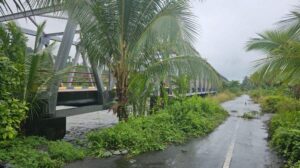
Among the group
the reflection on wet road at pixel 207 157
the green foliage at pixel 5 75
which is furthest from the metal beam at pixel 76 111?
the green foliage at pixel 5 75

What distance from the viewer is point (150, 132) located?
9203 mm

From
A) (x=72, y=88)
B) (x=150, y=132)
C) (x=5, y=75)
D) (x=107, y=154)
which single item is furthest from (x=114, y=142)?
Result: (x=72, y=88)

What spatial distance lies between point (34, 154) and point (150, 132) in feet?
11.7

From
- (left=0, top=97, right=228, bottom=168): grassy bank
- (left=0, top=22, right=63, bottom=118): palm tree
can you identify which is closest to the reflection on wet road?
(left=0, top=97, right=228, bottom=168): grassy bank

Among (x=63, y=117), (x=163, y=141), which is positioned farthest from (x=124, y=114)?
(x=63, y=117)

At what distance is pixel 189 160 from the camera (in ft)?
24.0

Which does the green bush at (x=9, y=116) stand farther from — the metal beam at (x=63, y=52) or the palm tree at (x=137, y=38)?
the metal beam at (x=63, y=52)

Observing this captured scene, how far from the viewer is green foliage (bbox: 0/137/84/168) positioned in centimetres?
→ 615

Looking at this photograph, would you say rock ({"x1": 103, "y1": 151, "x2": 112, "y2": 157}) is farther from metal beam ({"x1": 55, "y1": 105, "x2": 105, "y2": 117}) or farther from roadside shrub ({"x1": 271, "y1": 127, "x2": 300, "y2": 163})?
roadside shrub ({"x1": 271, "y1": 127, "x2": 300, "y2": 163})

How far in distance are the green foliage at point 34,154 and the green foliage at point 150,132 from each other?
746mm

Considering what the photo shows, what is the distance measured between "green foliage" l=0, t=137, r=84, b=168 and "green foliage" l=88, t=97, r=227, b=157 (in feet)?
2.45

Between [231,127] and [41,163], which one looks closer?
[41,163]

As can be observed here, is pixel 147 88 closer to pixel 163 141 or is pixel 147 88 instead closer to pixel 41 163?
pixel 163 141

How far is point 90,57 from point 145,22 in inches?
72.6
